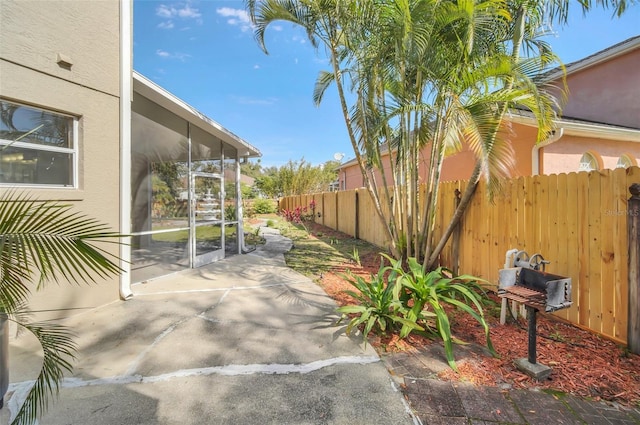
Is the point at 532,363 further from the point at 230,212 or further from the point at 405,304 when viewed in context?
the point at 230,212

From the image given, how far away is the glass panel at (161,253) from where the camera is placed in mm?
5891

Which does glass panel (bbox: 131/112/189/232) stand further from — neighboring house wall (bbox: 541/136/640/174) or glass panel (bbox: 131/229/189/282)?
neighboring house wall (bbox: 541/136/640/174)

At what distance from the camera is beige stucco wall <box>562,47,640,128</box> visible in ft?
29.7

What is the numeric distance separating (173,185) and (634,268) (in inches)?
274

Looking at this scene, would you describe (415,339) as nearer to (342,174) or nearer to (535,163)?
(535,163)

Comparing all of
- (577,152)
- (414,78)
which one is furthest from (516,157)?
(414,78)

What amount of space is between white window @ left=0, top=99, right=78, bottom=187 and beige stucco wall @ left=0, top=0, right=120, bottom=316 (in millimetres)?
122

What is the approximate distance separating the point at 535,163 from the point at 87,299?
852 cm

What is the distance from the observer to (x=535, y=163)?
6301 millimetres

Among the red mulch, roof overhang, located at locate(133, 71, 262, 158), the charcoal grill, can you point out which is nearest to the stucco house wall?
the red mulch

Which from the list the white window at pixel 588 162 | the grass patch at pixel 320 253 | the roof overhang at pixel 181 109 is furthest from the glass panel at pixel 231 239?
the white window at pixel 588 162

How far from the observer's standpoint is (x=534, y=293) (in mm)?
2445

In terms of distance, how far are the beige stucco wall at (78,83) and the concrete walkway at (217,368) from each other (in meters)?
1.11

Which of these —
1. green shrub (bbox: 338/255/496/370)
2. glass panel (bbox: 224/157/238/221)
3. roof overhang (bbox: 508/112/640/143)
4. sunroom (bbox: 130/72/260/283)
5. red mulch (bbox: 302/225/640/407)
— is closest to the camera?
red mulch (bbox: 302/225/640/407)
